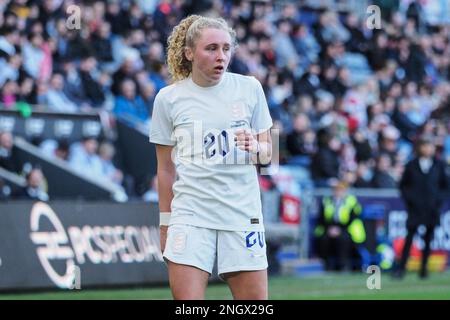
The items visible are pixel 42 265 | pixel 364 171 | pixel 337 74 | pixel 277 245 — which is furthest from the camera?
pixel 337 74

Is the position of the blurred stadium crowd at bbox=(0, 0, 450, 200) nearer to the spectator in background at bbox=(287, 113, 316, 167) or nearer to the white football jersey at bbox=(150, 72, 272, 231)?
the spectator in background at bbox=(287, 113, 316, 167)

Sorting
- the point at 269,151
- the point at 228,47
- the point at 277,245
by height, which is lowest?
the point at 277,245

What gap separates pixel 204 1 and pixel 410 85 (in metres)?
5.72

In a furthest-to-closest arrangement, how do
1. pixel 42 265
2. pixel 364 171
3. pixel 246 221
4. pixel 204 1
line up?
1. pixel 204 1
2. pixel 364 171
3. pixel 42 265
4. pixel 246 221

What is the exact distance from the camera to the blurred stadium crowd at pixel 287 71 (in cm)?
1909

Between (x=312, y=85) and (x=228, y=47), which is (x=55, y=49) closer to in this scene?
(x=312, y=85)

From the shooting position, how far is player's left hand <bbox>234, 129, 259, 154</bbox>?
6.98 m

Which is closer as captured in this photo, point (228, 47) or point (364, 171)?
point (228, 47)

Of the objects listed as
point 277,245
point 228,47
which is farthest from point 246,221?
point 277,245

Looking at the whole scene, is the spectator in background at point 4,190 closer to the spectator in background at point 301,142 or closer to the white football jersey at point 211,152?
the spectator in background at point 301,142

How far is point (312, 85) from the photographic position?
25.1 m

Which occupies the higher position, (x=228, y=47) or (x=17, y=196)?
(x=228, y=47)

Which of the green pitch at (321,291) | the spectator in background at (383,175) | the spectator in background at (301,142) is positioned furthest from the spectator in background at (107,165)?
the spectator in background at (383,175)

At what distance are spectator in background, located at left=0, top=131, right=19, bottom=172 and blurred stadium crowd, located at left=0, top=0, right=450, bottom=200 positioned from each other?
19 mm
